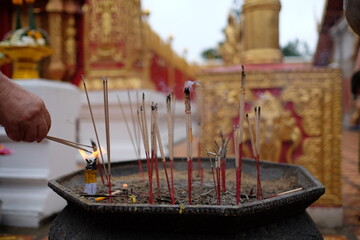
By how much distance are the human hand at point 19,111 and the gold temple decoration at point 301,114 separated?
103 centimetres

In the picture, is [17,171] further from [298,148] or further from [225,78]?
[298,148]

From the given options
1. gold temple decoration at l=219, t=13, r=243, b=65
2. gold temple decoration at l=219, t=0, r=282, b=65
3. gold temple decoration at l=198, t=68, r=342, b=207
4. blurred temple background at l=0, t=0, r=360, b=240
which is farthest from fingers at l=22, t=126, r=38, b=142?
gold temple decoration at l=219, t=13, r=243, b=65

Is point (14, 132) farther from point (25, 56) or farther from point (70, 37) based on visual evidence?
point (70, 37)

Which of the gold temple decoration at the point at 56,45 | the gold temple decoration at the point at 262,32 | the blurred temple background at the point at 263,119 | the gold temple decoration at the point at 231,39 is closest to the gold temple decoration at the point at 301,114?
the blurred temple background at the point at 263,119

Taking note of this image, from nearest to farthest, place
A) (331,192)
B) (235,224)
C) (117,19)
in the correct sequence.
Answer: (235,224) < (331,192) < (117,19)

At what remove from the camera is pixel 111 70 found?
3219 millimetres

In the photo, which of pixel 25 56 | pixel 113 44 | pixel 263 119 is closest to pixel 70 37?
pixel 113 44

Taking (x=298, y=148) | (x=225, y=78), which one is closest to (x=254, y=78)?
(x=225, y=78)

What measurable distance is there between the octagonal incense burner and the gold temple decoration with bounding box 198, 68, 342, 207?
3.17 feet

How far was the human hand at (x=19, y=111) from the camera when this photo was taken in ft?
2.01

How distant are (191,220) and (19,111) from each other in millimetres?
346

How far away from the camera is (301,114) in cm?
162

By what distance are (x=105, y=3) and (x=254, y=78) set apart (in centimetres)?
207

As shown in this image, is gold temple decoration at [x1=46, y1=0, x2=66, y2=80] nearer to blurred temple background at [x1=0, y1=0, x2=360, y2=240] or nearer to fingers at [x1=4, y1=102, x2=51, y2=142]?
blurred temple background at [x1=0, y1=0, x2=360, y2=240]
